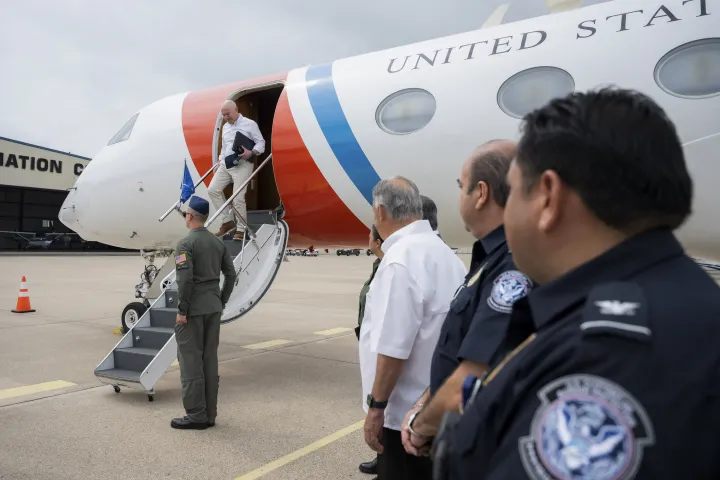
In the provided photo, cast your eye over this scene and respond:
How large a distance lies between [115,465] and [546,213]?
12.4 ft

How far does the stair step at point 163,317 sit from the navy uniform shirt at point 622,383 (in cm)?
526

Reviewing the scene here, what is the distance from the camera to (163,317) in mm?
5738

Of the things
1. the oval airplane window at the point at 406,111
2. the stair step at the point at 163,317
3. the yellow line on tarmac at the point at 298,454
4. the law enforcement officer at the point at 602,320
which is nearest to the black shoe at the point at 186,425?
the yellow line on tarmac at the point at 298,454

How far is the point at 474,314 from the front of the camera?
69.4 inches

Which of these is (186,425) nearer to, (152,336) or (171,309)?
(152,336)

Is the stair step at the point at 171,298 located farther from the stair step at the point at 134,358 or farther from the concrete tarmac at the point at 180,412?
the concrete tarmac at the point at 180,412

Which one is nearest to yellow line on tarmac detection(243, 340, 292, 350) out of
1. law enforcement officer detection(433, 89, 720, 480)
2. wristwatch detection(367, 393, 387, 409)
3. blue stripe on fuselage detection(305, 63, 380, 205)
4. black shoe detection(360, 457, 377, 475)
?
blue stripe on fuselage detection(305, 63, 380, 205)

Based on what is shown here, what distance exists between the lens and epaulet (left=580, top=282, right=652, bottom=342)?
2.54 ft

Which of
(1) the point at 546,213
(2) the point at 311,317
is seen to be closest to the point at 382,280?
(1) the point at 546,213

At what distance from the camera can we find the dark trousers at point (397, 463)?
2447 millimetres

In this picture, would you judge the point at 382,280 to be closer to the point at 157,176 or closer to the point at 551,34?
the point at 551,34

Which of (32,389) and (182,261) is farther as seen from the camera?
(32,389)

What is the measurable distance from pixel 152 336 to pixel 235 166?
2205 mm

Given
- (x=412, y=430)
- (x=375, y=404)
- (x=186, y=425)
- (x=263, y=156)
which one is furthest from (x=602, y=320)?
(x=263, y=156)
